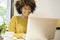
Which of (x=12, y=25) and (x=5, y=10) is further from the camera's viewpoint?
(x=5, y=10)

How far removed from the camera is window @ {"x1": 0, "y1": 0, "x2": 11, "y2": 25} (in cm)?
319

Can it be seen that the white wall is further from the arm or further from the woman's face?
the arm

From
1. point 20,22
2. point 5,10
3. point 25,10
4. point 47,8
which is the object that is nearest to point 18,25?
point 20,22

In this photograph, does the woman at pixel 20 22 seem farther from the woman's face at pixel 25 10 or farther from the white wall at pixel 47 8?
the white wall at pixel 47 8

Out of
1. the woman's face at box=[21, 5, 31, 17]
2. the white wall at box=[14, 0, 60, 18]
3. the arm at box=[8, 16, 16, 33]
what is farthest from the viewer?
the white wall at box=[14, 0, 60, 18]

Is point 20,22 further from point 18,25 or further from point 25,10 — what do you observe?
point 25,10

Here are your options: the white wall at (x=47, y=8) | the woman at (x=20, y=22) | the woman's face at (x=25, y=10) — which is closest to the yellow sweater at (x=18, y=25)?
the woman at (x=20, y=22)

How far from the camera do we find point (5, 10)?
10.6 feet

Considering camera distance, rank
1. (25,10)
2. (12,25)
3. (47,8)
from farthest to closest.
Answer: (47,8), (25,10), (12,25)

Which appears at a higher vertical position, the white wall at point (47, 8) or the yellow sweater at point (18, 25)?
the white wall at point (47, 8)

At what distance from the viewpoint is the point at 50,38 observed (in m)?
1.54

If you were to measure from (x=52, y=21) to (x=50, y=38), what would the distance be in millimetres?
213

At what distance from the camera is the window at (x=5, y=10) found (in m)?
3.19

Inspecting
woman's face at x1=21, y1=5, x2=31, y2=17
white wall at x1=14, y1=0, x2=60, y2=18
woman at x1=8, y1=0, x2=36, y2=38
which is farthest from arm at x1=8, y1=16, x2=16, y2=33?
white wall at x1=14, y1=0, x2=60, y2=18
